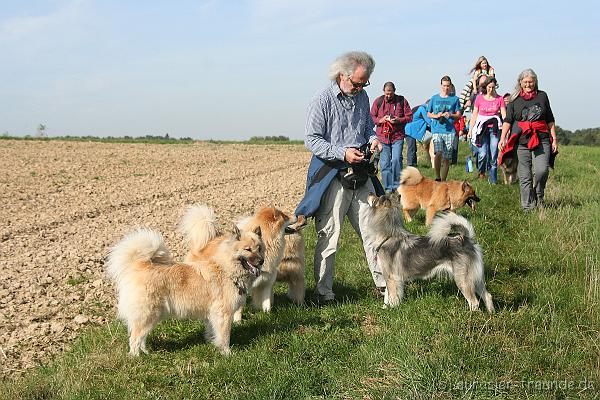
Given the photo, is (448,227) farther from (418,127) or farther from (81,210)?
(81,210)

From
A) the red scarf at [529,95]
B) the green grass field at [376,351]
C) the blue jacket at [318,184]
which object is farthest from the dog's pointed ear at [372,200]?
the red scarf at [529,95]

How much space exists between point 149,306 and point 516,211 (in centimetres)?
875

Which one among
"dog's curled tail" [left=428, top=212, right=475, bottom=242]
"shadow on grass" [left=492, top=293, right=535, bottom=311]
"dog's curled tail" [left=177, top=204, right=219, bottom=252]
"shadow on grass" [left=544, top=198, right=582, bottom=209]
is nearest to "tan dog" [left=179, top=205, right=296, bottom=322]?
"dog's curled tail" [left=177, top=204, right=219, bottom=252]

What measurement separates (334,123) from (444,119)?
26.6 ft

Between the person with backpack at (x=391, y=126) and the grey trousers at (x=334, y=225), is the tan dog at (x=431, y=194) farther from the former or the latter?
the grey trousers at (x=334, y=225)

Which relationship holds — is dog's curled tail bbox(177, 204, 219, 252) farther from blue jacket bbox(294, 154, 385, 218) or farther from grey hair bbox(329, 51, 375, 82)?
grey hair bbox(329, 51, 375, 82)

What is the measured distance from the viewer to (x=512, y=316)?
19.6 feet

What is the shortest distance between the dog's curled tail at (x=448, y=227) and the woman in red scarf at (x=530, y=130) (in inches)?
220

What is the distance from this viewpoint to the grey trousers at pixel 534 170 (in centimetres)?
1116

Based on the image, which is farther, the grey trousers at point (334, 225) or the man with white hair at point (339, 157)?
the grey trousers at point (334, 225)

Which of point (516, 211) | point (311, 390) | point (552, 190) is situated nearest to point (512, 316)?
point (311, 390)

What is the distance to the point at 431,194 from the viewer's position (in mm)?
10961

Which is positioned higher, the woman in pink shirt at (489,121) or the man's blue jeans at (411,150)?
the woman in pink shirt at (489,121)

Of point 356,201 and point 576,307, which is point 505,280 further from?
point 356,201
